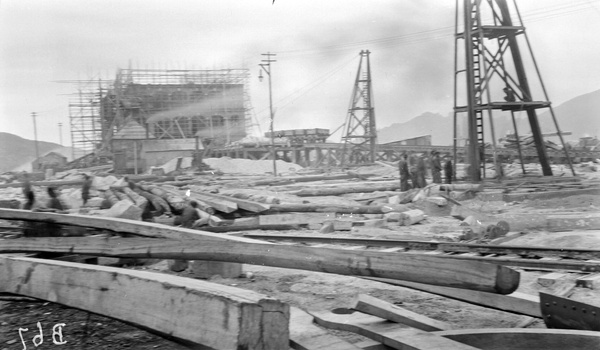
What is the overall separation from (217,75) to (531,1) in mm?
2488

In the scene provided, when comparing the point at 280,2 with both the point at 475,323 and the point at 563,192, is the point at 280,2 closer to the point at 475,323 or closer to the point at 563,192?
the point at 475,323

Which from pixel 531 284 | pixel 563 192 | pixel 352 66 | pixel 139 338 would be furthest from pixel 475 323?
pixel 563 192

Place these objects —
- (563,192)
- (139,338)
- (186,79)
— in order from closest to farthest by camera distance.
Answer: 1. (139,338)
2. (186,79)
3. (563,192)

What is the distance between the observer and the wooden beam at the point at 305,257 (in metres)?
1.94

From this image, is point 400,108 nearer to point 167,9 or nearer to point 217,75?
point 217,75

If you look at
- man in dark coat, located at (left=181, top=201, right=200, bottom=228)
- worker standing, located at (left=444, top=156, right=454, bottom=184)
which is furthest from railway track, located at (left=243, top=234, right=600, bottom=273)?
worker standing, located at (left=444, top=156, right=454, bottom=184)

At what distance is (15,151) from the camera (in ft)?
13.7

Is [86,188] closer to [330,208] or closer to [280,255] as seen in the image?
[280,255]

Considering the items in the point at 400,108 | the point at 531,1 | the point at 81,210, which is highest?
the point at 531,1

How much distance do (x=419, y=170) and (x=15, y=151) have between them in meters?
8.17

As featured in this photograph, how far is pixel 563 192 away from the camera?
26.0ft

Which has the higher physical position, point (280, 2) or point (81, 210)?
point (280, 2)

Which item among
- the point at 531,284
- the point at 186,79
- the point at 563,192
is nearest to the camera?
the point at 531,284

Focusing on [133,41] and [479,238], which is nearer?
[133,41]
